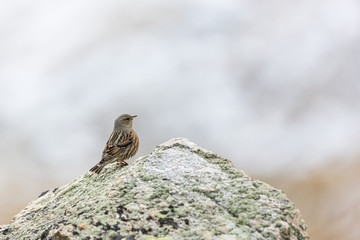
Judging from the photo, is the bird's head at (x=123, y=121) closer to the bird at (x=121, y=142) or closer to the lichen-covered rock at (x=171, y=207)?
the bird at (x=121, y=142)

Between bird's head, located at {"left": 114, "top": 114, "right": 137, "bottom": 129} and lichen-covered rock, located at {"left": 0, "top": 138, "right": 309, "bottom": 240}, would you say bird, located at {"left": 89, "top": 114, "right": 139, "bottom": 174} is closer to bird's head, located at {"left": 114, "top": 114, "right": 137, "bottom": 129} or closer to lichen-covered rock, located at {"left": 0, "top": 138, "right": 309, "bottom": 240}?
bird's head, located at {"left": 114, "top": 114, "right": 137, "bottom": 129}

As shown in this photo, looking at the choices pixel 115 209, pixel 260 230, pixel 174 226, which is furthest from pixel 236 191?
pixel 115 209

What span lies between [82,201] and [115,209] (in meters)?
0.80

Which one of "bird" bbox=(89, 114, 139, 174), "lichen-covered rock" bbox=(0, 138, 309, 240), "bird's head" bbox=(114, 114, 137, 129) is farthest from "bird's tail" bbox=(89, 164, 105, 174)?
"bird's head" bbox=(114, 114, 137, 129)

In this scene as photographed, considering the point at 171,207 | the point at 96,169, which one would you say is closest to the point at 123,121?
the point at 96,169

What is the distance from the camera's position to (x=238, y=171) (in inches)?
207

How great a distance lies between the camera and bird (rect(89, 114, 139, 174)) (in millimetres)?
8078

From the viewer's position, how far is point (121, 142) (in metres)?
8.59

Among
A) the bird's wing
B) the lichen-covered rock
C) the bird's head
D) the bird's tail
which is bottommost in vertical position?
the lichen-covered rock

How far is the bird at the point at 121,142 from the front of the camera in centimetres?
808

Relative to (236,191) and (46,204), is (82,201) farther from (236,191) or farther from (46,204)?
(236,191)

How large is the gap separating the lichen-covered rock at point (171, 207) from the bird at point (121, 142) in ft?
7.66

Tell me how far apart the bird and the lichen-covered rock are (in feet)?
7.66

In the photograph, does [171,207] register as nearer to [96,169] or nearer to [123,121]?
[96,169]
